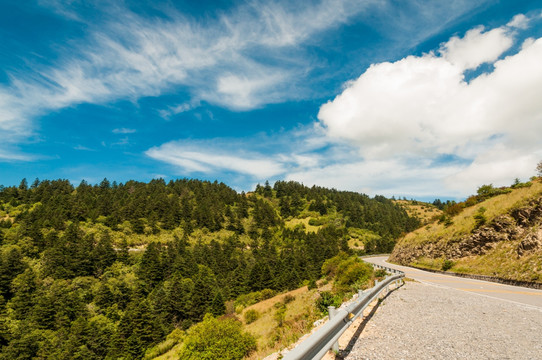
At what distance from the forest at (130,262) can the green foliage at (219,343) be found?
25149mm

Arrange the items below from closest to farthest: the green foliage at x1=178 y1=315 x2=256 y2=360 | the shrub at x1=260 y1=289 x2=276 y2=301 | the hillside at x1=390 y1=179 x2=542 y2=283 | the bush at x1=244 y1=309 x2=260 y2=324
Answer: the hillside at x1=390 y1=179 x2=542 y2=283 → the green foliage at x1=178 y1=315 x2=256 y2=360 → the bush at x1=244 y1=309 x2=260 y2=324 → the shrub at x1=260 y1=289 x2=276 y2=301

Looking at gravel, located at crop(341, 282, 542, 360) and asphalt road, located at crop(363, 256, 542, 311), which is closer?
gravel, located at crop(341, 282, 542, 360)

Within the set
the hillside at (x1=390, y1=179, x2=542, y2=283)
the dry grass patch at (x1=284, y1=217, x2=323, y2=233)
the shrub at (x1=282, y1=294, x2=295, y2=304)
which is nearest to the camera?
the hillside at (x1=390, y1=179, x2=542, y2=283)

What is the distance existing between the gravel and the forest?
53063 millimetres

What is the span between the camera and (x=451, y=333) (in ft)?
19.2

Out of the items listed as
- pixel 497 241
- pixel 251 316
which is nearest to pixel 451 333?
pixel 497 241

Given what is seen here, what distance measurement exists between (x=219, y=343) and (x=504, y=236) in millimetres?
29995

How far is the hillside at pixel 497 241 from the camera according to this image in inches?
752

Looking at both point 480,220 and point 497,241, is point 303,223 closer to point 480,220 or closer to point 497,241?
point 480,220

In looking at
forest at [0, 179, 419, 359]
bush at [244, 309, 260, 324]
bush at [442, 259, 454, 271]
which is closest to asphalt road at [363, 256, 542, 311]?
bush at [442, 259, 454, 271]

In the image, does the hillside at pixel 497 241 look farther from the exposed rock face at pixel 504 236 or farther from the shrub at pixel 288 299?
the shrub at pixel 288 299

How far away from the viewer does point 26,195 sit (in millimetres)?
138625

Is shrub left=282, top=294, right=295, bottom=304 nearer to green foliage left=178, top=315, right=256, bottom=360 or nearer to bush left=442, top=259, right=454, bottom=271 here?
green foliage left=178, top=315, right=256, bottom=360

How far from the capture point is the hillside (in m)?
19.1
